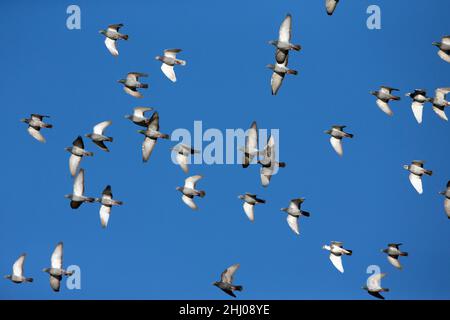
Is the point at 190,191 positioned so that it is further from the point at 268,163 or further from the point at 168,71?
the point at 168,71

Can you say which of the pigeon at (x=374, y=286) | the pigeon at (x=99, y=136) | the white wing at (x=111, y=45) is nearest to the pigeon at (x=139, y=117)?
the pigeon at (x=99, y=136)

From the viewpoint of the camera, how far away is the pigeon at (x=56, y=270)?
38.1 metres

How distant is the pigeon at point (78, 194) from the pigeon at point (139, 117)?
2.72 meters

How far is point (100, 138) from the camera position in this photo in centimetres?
3778

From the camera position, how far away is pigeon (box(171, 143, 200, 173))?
38.8 metres

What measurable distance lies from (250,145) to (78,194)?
264 inches

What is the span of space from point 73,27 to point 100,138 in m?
7.86

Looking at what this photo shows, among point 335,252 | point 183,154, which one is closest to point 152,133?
point 183,154

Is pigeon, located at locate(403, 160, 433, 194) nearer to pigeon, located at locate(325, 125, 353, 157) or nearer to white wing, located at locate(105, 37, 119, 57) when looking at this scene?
pigeon, located at locate(325, 125, 353, 157)

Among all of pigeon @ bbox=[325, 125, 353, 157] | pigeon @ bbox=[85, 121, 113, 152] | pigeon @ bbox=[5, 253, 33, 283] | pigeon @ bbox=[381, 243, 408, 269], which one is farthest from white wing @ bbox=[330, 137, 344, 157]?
pigeon @ bbox=[5, 253, 33, 283]

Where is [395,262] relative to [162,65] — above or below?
below
